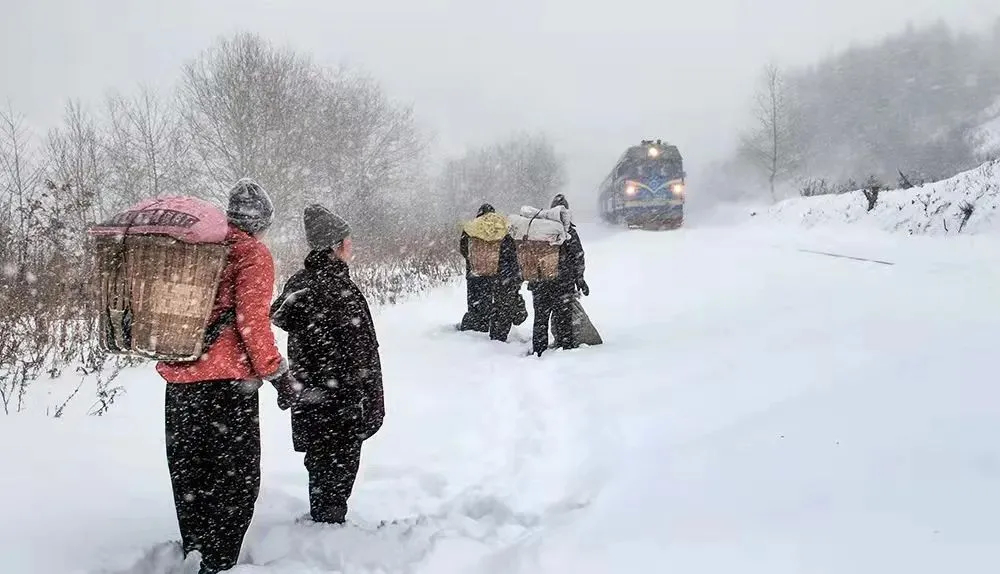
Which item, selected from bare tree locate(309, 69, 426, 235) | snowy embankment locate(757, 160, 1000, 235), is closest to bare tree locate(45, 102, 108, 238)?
bare tree locate(309, 69, 426, 235)

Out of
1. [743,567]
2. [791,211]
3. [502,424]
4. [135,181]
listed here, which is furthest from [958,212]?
[135,181]

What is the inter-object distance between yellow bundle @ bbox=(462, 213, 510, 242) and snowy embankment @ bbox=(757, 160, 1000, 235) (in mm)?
10662

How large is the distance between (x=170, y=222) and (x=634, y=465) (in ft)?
9.73

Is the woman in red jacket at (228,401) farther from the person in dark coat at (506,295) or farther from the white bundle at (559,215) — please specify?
the person in dark coat at (506,295)

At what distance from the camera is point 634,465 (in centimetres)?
385

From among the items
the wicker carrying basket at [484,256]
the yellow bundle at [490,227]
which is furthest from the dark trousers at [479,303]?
the yellow bundle at [490,227]

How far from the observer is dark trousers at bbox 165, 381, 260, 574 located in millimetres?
2570

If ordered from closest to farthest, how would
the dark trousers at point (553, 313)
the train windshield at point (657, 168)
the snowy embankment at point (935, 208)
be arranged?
A: the dark trousers at point (553, 313) < the snowy embankment at point (935, 208) < the train windshield at point (657, 168)

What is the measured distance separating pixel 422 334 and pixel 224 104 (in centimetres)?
1708

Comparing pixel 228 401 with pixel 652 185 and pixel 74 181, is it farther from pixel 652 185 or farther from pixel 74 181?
pixel 652 185

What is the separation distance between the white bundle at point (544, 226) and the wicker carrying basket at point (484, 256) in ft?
1.43

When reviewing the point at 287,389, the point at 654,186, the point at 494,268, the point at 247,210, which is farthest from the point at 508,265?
the point at 654,186

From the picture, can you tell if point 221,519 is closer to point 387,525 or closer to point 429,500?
point 387,525

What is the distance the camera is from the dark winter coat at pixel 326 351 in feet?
10.2
